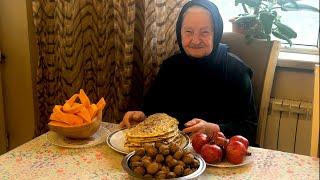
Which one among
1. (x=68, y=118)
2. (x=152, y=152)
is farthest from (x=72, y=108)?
(x=152, y=152)

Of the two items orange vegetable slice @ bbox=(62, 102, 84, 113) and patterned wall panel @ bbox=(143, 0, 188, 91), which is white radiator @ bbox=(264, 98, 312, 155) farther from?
orange vegetable slice @ bbox=(62, 102, 84, 113)

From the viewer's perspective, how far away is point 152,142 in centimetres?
123

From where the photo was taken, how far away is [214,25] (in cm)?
176

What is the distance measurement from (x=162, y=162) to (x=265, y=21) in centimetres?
114

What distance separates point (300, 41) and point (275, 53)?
18.3 inches

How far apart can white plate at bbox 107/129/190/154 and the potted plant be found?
2.64 feet

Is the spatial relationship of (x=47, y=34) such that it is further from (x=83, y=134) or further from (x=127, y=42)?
(x=83, y=134)

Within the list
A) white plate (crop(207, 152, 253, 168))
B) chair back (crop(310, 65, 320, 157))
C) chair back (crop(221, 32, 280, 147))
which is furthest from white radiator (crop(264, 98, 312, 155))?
chair back (crop(310, 65, 320, 157))

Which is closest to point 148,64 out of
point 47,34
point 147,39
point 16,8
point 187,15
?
point 147,39

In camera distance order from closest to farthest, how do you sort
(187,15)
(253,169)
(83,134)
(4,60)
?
(253,169) < (83,134) < (187,15) < (4,60)

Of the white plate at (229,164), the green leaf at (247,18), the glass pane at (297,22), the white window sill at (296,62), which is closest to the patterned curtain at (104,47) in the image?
the green leaf at (247,18)

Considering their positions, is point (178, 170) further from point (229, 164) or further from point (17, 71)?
point (17, 71)

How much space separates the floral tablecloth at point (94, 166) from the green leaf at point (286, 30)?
2.80ft

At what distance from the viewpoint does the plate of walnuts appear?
3.33 feet
